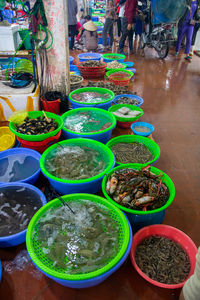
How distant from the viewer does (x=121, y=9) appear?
26.4 ft

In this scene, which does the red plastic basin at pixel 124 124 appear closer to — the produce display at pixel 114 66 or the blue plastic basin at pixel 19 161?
the blue plastic basin at pixel 19 161

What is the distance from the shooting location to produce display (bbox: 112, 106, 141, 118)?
324cm

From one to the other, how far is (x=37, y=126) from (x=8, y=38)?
160 cm

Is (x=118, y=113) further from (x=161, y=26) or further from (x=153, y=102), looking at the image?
(x=161, y=26)

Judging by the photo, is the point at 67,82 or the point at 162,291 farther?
the point at 67,82

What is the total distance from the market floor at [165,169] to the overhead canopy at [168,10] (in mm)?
1445

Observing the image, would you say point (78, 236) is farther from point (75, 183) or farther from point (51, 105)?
point (51, 105)

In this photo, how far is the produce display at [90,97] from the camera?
11.6 ft

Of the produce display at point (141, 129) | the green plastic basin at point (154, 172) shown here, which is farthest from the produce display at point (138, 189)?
the produce display at point (141, 129)

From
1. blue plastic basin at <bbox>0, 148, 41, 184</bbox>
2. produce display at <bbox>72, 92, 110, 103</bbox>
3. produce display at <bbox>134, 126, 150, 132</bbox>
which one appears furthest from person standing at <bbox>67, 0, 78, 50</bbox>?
blue plastic basin at <bbox>0, 148, 41, 184</bbox>

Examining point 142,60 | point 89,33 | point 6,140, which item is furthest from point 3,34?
point 142,60

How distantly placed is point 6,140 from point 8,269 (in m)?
1.72

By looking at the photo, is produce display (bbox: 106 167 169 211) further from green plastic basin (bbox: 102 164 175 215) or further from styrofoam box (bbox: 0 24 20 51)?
styrofoam box (bbox: 0 24 20 51)

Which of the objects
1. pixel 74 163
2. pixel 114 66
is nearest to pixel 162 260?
pixel 74 163
